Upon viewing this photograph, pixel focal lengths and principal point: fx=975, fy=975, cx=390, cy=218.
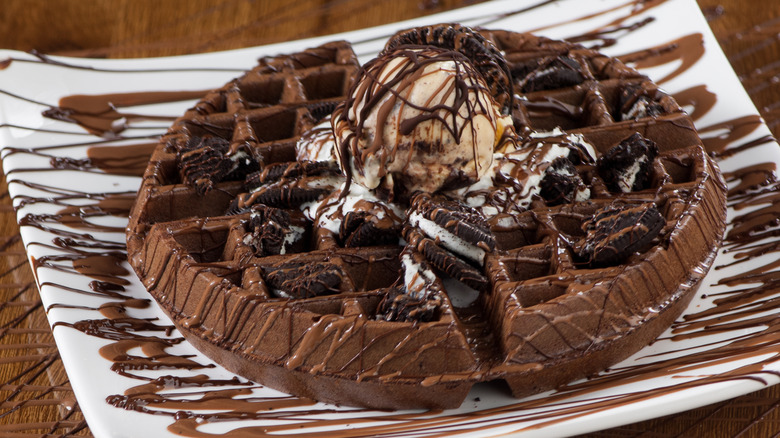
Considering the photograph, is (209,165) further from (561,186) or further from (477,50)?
(561,186)

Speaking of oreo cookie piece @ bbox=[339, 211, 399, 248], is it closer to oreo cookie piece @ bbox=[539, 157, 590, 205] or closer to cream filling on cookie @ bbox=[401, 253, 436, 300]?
cream filling on cookie @ bbox=[401, 253, 436, 300]

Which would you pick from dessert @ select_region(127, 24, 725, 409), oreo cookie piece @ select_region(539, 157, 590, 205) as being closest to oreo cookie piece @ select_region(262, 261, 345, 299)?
dessert @ select_region(127, 24, 725, 409)

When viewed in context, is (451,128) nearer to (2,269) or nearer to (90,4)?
(2,269)

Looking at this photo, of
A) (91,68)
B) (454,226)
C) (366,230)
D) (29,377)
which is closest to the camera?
(454,226)

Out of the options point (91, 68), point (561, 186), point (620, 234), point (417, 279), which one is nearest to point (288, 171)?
point (417, 279)

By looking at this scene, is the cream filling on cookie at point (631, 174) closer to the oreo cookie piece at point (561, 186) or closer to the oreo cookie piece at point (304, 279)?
the oreo cookie piece at point (561, 186)

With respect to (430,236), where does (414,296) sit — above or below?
below
